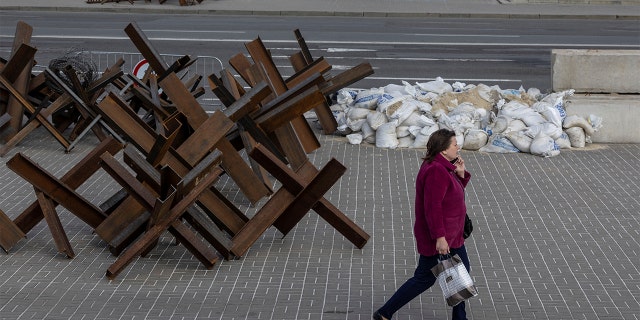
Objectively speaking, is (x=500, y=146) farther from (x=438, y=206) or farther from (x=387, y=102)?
(x=438, y=206)

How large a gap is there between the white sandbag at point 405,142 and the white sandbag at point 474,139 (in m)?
0.71

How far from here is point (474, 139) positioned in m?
13.1

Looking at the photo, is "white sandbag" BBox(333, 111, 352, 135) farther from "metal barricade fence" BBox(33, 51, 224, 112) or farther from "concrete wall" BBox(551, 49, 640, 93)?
"metal barricade fence" BBox(33, 51, 224, 112)

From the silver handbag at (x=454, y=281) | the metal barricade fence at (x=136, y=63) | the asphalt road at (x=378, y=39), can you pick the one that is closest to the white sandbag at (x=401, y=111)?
the metal barricade fence at (x=136, y=63)

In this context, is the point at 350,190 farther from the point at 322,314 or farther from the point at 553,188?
the point at 322,314

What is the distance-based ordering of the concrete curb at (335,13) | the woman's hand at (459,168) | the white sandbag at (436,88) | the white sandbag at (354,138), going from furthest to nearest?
the concrete curb at (335,13)
the white sandbag at (436,88)
the white sandbag at (354,138)
the woman's hand at (459,168)

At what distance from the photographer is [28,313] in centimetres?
748

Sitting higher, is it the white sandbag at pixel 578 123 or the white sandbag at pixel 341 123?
the white sandbag at pixel 341 123

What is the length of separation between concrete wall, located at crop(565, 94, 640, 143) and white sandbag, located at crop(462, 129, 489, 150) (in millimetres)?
1295

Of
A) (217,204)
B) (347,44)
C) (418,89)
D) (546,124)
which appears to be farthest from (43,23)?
(217,204)

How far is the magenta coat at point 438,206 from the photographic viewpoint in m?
6.95

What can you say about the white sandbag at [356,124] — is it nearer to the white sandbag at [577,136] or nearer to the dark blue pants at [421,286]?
the white sandbag at [577,136]

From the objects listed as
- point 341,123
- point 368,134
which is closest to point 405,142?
point 368,134

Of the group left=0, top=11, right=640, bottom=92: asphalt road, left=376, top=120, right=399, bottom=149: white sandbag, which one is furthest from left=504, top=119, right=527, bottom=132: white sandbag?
left=0, top=11, right=640, bottom=92: asphalt road
